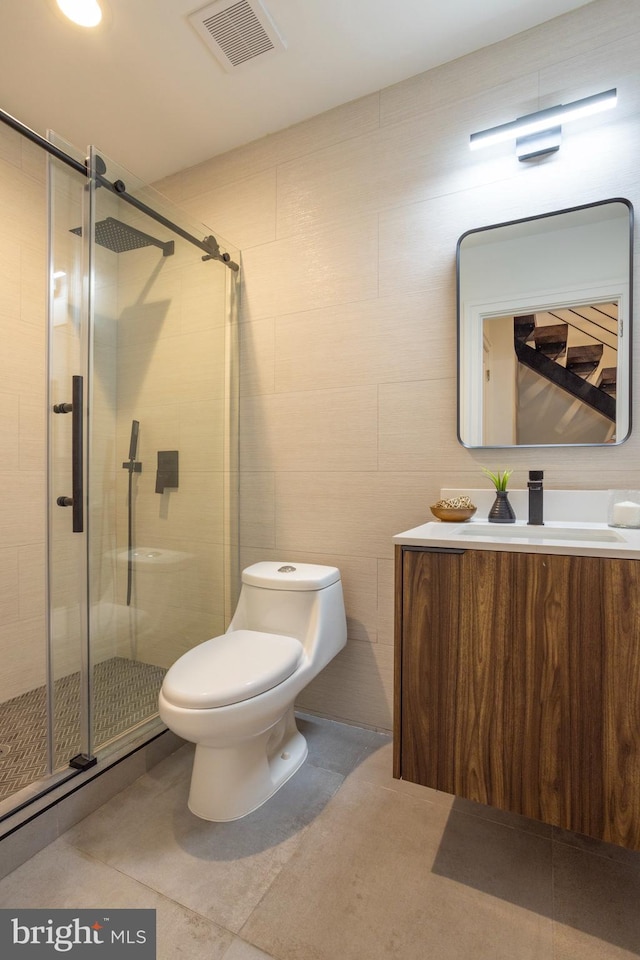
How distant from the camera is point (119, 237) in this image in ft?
5.29

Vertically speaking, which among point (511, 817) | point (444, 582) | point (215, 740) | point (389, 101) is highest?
point (389, 101)

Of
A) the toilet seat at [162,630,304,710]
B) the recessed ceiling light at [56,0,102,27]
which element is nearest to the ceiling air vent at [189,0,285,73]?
the recessed ceiling light at [56,0,102,27]

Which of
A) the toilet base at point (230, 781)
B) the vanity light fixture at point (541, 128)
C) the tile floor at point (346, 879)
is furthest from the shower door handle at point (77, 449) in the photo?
the vanity light fixture at point (541, 128)

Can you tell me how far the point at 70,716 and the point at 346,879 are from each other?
3.00 feet

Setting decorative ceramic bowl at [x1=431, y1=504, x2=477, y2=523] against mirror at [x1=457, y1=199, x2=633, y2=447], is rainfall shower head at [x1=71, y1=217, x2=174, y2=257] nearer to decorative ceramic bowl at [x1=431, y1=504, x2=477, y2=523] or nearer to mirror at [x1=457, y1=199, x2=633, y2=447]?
mirror at [x1=457, y1=199, x2=633, y2=447]

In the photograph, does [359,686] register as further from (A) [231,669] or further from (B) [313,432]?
(B) [313,432]

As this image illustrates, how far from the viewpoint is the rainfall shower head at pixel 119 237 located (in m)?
1.53

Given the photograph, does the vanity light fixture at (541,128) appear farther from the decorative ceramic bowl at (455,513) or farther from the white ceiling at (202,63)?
the decorative ceramic bowl at (455,513)

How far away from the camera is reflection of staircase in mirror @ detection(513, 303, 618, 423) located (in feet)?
4.94

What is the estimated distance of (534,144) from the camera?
1.57m

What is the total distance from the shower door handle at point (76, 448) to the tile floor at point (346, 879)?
90 centimetres

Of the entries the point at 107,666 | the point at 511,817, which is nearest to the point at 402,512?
the point at 511,817

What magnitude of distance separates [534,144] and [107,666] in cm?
224

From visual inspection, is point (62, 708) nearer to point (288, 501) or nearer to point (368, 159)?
point (288, 501)
